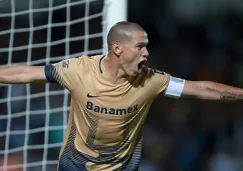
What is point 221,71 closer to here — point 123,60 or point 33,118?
point 33,118

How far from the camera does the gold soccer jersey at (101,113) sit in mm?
4695

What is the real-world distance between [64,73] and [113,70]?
30 centimetres

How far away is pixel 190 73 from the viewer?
857cm

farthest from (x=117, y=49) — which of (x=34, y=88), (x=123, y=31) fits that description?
(x=34, y=88)

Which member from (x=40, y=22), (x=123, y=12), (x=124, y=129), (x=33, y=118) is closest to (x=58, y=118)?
(x=33, y=118)

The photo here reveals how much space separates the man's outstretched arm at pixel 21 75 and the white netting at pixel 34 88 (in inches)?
73.8

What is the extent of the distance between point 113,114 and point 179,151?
353cm

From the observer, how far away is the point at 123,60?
4.63m

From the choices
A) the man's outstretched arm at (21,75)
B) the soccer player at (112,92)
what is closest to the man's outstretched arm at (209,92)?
the soccer player at (112,92)

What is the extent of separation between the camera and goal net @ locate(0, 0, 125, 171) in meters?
6.85

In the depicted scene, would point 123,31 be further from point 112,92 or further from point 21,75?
point 21,75

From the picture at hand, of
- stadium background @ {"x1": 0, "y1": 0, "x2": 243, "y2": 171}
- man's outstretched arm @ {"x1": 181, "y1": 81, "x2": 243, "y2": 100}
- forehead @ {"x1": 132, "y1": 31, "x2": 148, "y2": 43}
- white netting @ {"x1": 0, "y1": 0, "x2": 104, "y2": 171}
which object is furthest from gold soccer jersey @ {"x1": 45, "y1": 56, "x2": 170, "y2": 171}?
stadium background @ {"x1": 0, "y1": 0, "x2": 243, "y2": 171}

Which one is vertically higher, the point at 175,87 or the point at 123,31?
the point at 123,31

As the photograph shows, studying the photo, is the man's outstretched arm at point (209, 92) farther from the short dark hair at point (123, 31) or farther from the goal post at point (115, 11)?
the goal post at point (115, 11)
